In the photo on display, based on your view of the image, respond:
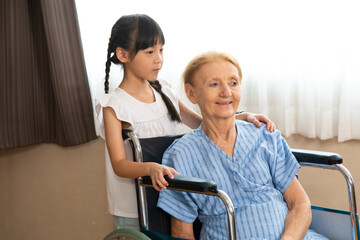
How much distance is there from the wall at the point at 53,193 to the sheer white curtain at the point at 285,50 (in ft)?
2.43

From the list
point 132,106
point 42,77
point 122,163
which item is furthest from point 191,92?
point 42,77

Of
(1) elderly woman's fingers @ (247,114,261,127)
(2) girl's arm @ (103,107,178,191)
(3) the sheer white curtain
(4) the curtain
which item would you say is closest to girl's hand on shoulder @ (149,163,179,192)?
(2) girl's arm @ (103,107,178,191)

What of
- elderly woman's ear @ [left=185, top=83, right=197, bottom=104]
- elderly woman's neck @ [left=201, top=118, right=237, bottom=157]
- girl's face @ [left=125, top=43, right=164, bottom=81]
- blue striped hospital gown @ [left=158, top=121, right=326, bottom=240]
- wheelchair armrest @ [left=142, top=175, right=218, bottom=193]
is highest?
girl's face @ [left=125, top=43, right=164, bottom=81]

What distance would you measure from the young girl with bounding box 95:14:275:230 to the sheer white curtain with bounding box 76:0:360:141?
0.41 m

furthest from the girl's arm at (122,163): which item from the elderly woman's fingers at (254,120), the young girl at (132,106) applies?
the elderly woman's fingers at (254,120)

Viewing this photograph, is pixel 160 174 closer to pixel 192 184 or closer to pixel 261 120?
pixel 192 184

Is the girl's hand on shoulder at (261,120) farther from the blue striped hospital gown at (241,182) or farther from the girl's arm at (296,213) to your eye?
the girl's arm at (296,213)

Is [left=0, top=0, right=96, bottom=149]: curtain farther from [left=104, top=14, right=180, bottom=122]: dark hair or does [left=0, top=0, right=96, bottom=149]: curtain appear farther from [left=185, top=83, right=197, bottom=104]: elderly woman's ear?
[left=185, top=83, right=197, bottom=104]: elderly woman's ear

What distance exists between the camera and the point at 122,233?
1651 mm

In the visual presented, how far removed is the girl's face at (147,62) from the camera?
71.9 inches

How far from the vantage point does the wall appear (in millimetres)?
2740

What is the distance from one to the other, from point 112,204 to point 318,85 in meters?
1.02

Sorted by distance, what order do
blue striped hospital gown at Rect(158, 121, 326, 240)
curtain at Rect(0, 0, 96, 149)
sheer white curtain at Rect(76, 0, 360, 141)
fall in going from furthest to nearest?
curtain at Rect(0, 0, 96, 149)
sheer white curtain at Rect(76, 0, 360, 141)
blue striped hospital gown at Rect(158, 121, 326, 240)

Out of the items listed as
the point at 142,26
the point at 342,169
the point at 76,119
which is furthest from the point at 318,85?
the point at 76,119
